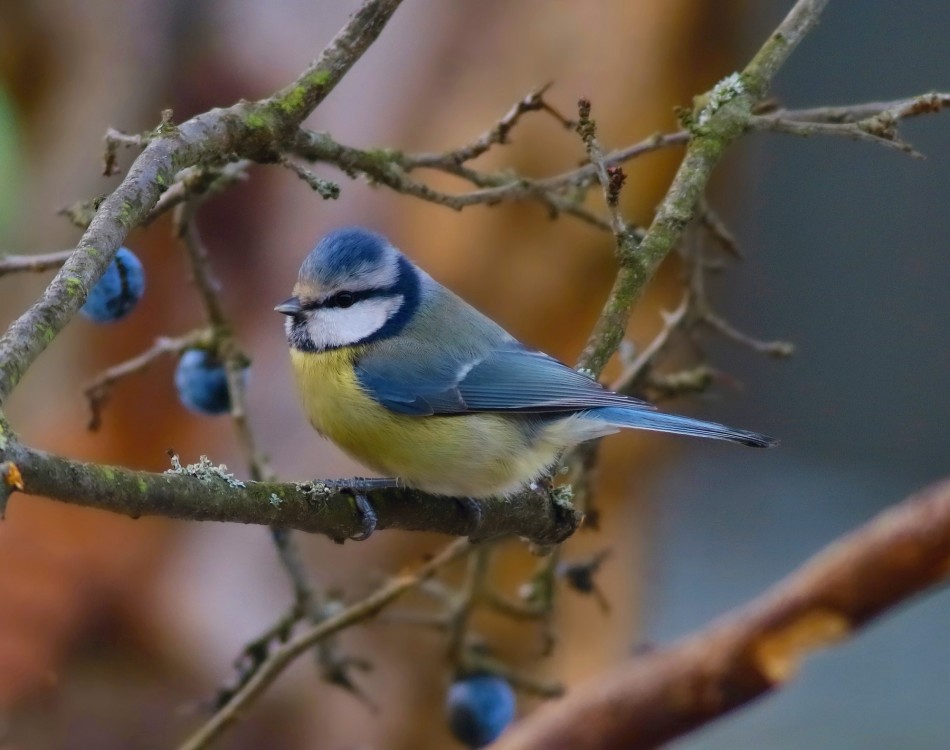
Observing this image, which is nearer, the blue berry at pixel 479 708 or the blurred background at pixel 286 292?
the blue berry at pixel 479 708

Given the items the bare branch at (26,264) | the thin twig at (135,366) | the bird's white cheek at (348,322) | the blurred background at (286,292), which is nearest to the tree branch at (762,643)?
the blurred background at (286,292)

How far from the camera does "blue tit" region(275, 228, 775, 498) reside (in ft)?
3.43

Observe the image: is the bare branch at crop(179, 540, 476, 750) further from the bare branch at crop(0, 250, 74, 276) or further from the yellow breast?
the bare branch at crop(0, 250, 74, 276)

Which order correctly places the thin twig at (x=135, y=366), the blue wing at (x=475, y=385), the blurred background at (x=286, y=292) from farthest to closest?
the blurred background at (x=286, y=292) → the thin twig at (x=135, y=366) → the blue wing at (x=475, y=385)

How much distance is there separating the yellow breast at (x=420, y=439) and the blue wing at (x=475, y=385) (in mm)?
12

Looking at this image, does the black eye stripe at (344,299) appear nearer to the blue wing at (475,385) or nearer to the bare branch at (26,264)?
the blue wing at (475,385)

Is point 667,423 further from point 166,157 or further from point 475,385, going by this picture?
point 166,157

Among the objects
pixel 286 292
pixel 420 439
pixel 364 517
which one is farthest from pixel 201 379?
pixel 286 292

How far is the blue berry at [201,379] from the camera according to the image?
3.90ft

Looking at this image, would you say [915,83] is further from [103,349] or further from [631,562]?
[103,349]

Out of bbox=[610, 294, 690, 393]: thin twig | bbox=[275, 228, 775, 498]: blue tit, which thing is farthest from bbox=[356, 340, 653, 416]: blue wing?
bbox=[610, 294, 690, 393]: thin twig

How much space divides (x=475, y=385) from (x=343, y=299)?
0.57ft

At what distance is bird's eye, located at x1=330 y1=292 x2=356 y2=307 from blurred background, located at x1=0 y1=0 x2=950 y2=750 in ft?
2.53

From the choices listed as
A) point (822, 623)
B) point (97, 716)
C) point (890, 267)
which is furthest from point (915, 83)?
point (97, 716)
